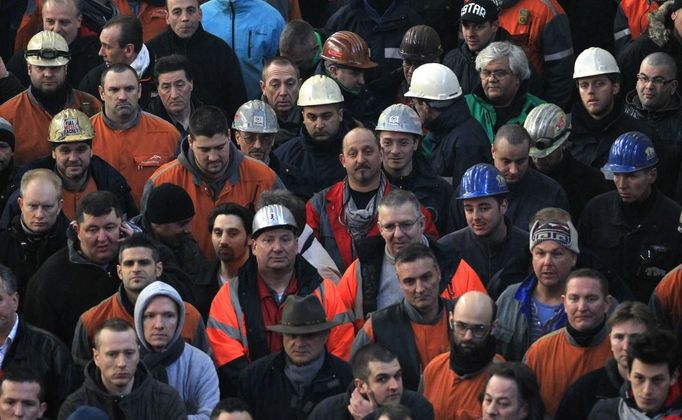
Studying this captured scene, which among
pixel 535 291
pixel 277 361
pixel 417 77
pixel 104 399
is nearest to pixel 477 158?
pixel 417 77

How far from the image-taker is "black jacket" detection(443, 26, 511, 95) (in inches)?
721

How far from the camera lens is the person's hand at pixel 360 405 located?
1342cm

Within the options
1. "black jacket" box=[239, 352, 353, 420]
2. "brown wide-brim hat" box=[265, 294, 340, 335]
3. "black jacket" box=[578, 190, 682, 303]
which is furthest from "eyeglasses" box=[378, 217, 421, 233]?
"black jacket" box=[578, 190, 682, 303]

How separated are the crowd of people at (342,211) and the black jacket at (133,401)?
0.01m

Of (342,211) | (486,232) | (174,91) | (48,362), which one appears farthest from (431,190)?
(48,362)

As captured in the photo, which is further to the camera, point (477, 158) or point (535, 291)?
point (477, 158)

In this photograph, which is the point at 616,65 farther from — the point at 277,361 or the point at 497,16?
the point at 277,361

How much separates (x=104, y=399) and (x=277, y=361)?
52.1 inches

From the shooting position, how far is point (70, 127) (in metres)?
16.4

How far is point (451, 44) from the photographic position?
19812 mm

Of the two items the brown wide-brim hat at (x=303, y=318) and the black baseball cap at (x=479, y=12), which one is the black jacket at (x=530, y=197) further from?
the brown wide-brim hat at (x=303, y=318)

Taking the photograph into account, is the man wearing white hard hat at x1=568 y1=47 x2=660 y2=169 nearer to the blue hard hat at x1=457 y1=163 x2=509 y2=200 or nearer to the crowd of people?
the crowd of people

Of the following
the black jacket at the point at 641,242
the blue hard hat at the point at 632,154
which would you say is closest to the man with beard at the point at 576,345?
the black jacket at the point at 641,242

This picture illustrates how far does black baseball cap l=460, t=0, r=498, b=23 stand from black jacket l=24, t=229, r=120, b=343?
473cm
